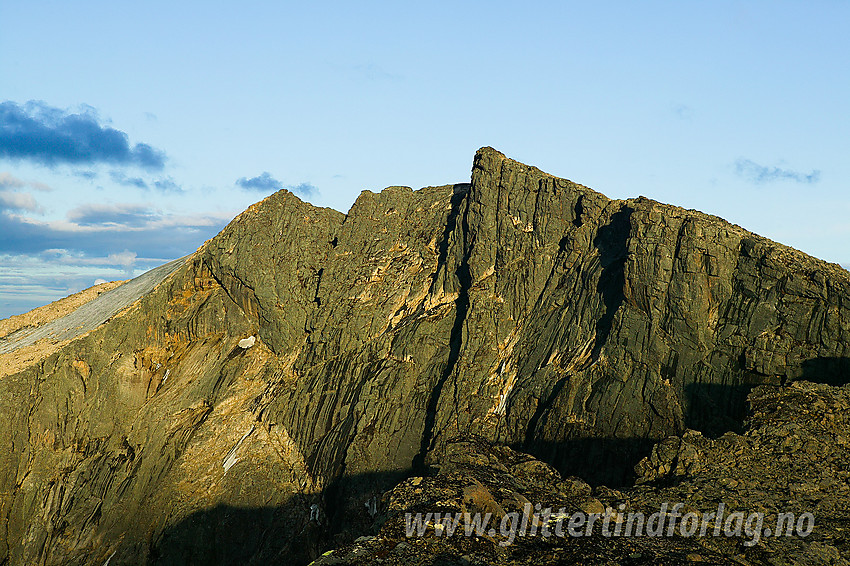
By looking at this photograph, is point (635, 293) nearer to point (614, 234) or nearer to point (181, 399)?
point (614, 234)

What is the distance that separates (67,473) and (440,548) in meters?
50.3

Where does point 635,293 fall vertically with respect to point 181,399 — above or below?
above

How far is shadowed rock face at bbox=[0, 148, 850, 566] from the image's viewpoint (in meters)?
42.2

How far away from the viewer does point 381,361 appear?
57.9 m

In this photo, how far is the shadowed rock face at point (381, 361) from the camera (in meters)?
42.2

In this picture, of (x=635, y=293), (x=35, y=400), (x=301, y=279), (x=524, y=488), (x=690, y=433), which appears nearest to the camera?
(x=524, y=488)

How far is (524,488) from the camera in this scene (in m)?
29.2

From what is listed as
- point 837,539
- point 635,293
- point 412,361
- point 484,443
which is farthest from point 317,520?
point 837,539

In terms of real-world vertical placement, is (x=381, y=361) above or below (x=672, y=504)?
above

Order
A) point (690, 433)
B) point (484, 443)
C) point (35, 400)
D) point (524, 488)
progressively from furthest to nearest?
point (35, 400) < point (484, 443) < point (690, 433) < point (524, 488)

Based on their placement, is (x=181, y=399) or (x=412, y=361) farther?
(x=181, y=399)

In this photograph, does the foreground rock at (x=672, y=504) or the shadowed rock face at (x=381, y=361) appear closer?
the foreground rock at (x=672, y=504)

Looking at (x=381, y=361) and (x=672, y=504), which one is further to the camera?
(x=381, y=361)

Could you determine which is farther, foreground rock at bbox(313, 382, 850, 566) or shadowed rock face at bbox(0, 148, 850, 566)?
shadowed rock face at bbox(0, 148, 850, 566)
